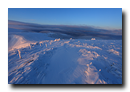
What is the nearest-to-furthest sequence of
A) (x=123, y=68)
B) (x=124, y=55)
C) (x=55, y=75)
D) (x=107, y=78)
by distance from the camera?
(x=107, y=78)
(x=55, y=75)
(x=123, y=68)
(x=124, y=55)

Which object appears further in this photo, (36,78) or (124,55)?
(124,55)
